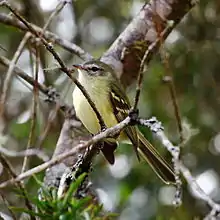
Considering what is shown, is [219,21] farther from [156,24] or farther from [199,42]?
[156,24]

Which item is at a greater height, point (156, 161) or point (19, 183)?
point (19, 183)

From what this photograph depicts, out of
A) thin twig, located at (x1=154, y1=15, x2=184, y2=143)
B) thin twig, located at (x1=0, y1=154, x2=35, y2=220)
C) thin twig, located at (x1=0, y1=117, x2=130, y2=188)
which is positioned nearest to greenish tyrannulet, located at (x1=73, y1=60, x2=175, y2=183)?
thin twig, located at (x1=154, y1=15, x2=184, y2=143)

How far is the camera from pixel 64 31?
424cm

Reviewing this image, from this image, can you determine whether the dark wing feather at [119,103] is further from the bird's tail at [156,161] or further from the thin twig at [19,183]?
the thin twig at [19,183]

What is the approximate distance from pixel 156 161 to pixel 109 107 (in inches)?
13.8

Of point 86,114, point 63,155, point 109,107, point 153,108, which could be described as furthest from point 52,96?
point 63,155

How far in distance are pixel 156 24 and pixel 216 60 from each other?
3.49ft

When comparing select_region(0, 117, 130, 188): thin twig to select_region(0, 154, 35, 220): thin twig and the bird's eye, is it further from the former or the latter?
the bird's eye

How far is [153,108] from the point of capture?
12.7 ft

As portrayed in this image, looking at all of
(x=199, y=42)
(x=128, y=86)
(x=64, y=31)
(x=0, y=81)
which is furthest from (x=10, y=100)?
(x=199, y=42)

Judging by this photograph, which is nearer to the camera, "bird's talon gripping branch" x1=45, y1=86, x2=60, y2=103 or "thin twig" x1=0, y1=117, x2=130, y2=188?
"thin twig" x1=0, y1=117, x2=130, y2=188

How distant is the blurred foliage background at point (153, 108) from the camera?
11.8 ft

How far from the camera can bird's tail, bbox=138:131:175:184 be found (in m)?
3.14

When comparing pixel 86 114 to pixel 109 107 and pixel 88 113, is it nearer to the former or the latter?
pixel 88 113
